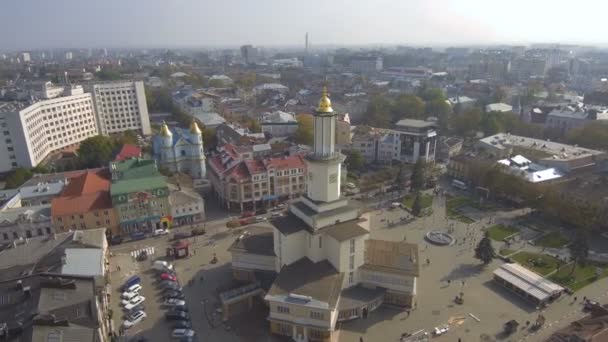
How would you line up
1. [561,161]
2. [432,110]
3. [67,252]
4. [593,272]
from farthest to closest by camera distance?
[432,110], [561,161], [593,272], [67,252]

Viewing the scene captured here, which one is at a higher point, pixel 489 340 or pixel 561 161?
pixel 561 161

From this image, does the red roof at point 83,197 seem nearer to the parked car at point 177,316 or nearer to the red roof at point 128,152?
the red roof at point 128,152

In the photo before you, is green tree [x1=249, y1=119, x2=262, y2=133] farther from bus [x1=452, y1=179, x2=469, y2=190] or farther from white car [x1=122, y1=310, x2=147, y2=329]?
white car [x1=122, y1=310, x2=147, y2=329]

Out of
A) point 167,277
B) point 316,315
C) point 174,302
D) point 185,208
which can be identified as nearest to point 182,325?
point 174,302

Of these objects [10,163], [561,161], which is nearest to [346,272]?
A: [561,161]

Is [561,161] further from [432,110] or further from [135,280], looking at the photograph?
[135,280]
